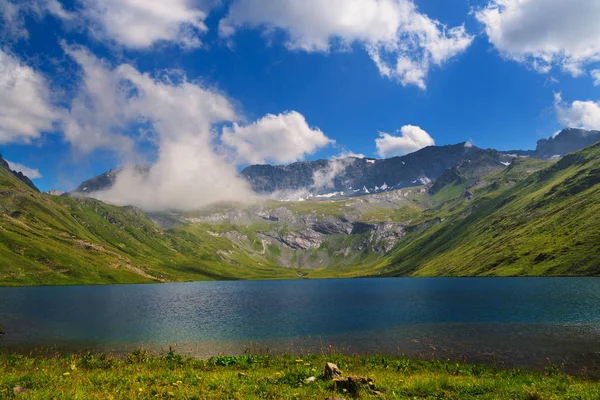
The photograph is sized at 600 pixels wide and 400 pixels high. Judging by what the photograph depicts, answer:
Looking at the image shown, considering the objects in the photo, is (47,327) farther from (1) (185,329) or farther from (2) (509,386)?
(2) (509,386)

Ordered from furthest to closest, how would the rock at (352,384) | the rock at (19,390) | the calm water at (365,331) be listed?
1. the calm water at (365,331)
2. the rock at (352,384)
3. the rock at (19,390)

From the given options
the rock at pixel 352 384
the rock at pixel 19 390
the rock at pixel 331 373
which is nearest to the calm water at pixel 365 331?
the rock at pixel 331 373

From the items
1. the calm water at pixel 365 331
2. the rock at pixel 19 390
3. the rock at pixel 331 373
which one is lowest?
the calm water at pixel 365 331

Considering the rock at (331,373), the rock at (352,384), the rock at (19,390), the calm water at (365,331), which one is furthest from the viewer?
the calm water at (365,331)

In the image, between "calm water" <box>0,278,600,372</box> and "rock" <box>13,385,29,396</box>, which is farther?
"calm water" <box>0,278,600,372</box>

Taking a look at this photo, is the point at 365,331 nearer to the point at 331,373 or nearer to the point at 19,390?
the point at 331,373

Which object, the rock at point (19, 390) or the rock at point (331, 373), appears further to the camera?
the rock at point (331, 373)

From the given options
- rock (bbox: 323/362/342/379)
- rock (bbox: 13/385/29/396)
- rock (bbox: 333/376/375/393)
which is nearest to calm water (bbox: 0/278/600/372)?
rock (bbox: 323/362/342/379)

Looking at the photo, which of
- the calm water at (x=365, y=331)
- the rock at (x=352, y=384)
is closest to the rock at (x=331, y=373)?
the rock at (x=352, y=384)

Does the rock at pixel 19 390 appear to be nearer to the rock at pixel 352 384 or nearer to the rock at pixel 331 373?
the rock at pixel 352 384

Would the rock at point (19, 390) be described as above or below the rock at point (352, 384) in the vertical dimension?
above

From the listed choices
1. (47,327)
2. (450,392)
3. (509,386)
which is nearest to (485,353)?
(509,386)

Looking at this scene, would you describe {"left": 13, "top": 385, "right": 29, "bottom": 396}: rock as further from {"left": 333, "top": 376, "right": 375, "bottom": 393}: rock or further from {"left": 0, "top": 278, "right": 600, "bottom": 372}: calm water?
{"left": 0, "top": 278, "right": 600, "bottom": 372}: calm water

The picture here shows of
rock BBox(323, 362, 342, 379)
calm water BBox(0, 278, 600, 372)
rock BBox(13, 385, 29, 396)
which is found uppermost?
rock BBox(13, 385, 29, 396)
